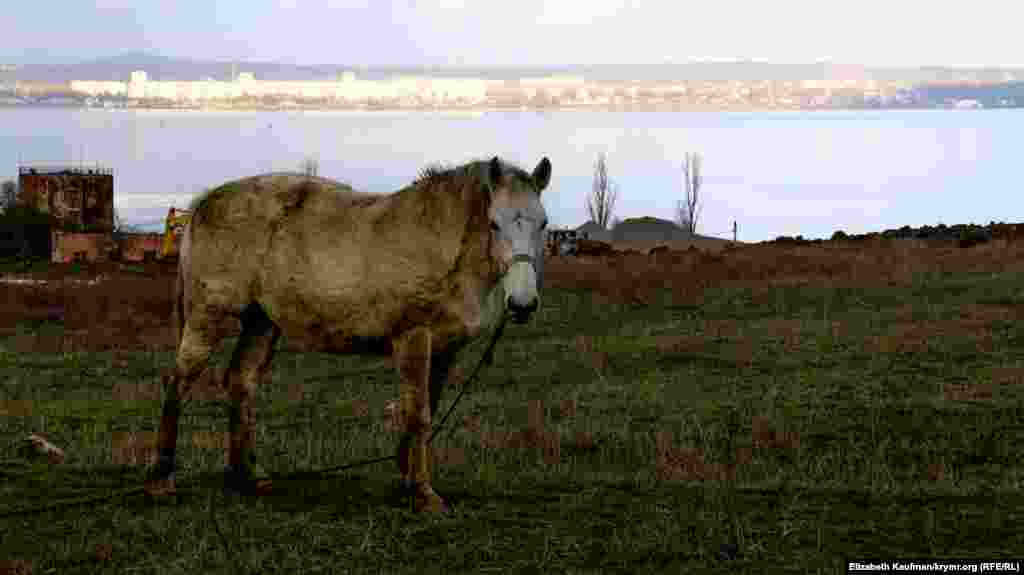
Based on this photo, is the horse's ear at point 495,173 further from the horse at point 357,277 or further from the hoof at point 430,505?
the hoof at point 430,505

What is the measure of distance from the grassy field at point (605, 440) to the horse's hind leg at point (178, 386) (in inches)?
7.7

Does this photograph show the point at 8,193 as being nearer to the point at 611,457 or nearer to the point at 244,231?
the point at 611,457

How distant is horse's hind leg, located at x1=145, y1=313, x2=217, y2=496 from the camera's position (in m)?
10.7

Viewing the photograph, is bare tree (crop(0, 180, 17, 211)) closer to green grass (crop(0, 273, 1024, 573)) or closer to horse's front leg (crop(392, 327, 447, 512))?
green grass (crop(0, 273, 1024, 573))

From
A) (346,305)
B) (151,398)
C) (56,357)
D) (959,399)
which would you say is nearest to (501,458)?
(346,305)

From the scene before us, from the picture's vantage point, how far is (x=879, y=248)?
169 feet

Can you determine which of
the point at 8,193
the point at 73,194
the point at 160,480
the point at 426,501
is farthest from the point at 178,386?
the point at 8,193

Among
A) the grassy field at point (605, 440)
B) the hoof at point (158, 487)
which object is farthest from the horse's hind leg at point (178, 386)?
the grassy field at point (605, 440)

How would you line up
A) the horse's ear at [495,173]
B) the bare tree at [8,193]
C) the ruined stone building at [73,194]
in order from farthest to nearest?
the bare tree at [8,193]
the ruined stone building at [73,194]
the horse's ear at [495,173]

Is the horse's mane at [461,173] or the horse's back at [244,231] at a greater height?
the horse's mane at [461,173]

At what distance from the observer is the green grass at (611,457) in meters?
9.01

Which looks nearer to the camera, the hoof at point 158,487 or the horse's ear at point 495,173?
the horse's ear at point 495,173

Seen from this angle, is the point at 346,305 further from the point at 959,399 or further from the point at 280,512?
the point at 959,399

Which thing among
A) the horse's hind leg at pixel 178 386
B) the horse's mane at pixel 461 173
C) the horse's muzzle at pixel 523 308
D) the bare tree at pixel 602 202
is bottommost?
the bare tree at pixel 602 202
